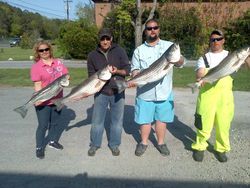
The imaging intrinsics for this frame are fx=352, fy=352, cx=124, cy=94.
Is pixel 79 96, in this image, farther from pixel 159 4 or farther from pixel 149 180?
pixel 159 4

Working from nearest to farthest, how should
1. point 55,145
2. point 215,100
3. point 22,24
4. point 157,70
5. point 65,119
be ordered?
point 157,70
point 215,100
point 55,145
point 65,119
point 22,24

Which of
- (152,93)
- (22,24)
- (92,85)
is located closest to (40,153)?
(92,85)

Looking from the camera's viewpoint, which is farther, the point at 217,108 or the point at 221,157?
the point at 221,157

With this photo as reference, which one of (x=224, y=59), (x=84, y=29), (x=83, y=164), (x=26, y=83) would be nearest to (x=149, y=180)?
(x=83, y=164)

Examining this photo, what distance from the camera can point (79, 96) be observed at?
5.39 m

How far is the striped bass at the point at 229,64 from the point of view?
4837mm

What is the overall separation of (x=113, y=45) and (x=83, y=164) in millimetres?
1945

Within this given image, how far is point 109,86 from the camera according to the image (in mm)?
5652

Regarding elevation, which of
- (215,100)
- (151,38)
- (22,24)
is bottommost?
(22,24)

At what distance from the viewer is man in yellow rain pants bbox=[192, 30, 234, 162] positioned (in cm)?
535

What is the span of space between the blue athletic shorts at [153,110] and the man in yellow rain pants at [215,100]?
0.51 m

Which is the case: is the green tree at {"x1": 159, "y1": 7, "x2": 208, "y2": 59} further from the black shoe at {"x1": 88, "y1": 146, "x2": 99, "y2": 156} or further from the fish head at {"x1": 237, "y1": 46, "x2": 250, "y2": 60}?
the fish head at {"x1": 237, "y1": 46, "x2": 250, "y2": 60}

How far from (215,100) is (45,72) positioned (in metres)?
2.70

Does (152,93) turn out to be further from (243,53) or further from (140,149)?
(243,53)
